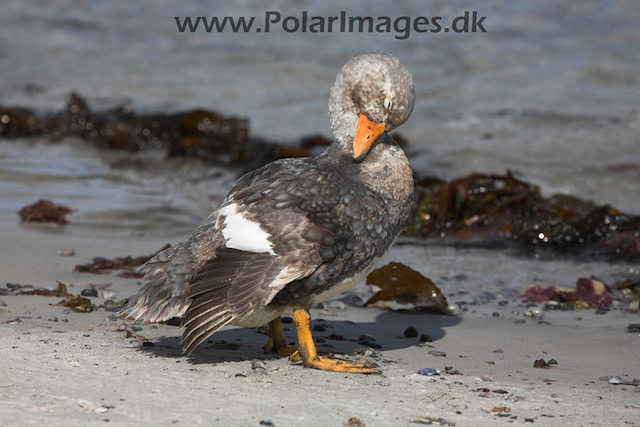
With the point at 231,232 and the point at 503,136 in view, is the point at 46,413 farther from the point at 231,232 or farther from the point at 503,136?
the point at 503,136

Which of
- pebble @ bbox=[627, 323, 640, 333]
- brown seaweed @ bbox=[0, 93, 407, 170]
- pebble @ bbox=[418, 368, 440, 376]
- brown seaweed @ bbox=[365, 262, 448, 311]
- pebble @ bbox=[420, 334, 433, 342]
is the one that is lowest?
pebble @ bbox=[418, 368, 440, 376]

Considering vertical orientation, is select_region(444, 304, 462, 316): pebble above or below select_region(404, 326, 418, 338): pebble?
above

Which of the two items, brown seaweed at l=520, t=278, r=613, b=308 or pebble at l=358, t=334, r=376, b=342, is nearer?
pebble at l=358, t=334, r=376, b=342

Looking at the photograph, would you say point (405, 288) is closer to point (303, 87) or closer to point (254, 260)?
point (254, 260)

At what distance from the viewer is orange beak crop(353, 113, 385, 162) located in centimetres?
454

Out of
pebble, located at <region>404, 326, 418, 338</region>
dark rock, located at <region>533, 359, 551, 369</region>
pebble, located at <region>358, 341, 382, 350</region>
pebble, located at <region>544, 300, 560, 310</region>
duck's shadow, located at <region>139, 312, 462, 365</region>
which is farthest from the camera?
pebble, located at <region>544, 300, 560, 310</region>

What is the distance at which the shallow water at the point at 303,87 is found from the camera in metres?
9.72

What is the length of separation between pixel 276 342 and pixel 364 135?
47.3 inches

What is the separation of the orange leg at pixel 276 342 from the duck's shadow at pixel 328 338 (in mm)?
55

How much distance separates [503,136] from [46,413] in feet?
31.0

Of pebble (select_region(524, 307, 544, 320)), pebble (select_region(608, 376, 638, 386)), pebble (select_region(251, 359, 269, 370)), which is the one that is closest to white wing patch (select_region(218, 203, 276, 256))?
pebble (select_region(251, 359, 269, 370))

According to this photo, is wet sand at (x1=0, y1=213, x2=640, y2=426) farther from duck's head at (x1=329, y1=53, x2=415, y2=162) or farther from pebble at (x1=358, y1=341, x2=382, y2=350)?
duck's head at (x1=329, y1=53, x2=415, y2=162)

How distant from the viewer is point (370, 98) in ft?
15.1

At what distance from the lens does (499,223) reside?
779cm
